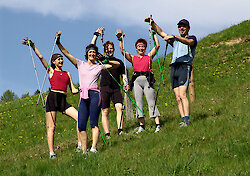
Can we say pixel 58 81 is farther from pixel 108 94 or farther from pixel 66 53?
pixel 108 94

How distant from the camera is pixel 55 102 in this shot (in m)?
7.42

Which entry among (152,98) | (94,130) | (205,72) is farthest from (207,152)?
(205,72)

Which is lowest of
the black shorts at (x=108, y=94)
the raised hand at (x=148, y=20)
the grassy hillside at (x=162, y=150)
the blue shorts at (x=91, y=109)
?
the grassy hillside at (x=162, y=150)

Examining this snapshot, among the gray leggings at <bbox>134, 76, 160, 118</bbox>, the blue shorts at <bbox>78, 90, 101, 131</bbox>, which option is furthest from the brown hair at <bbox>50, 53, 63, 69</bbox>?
the gray leggings at <bbox>134, 76, 160, 118</bbox>

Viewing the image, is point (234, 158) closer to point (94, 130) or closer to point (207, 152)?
point (207, 152)

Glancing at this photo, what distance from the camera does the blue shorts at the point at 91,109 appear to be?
6.74m

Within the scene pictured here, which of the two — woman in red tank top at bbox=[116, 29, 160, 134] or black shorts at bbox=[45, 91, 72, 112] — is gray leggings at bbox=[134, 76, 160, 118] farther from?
black shorts at bbox=[45, 91, 72, 112]

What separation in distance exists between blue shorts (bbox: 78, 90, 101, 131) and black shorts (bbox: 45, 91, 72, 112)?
0.96 m

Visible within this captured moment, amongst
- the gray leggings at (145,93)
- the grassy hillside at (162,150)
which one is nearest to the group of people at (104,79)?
the gray leggings at (145,93)

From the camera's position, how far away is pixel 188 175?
4.64 m

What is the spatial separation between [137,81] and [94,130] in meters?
2.25

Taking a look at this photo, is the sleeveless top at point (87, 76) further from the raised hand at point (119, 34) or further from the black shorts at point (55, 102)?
the raised hand at point (119, 34)

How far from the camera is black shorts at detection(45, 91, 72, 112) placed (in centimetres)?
743

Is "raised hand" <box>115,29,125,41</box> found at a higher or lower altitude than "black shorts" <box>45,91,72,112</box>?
higher
